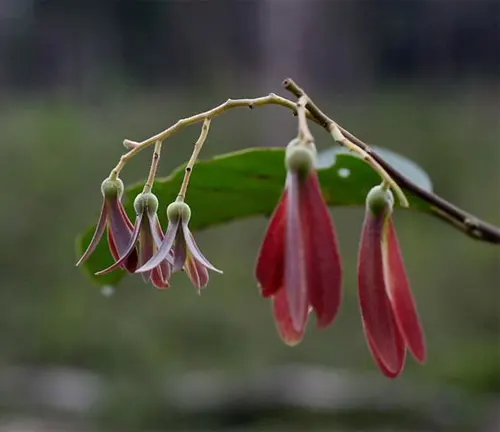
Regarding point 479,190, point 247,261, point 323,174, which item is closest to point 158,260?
point 323,174

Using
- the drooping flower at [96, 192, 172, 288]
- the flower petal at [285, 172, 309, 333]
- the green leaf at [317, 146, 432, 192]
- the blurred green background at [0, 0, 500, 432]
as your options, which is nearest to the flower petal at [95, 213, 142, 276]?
the drooping flower at [96, 192, 172, 288]

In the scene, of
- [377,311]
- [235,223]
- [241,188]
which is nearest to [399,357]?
[377,311]

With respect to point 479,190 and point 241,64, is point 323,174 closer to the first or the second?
point 479,190

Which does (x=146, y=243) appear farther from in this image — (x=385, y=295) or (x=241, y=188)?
(x=241, y=188)

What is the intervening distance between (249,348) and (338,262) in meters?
3.38

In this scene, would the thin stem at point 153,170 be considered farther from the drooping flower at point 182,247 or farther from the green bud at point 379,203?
the green bud at point 379,203

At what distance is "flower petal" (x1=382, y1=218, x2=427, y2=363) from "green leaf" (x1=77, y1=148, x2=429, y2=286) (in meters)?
0.22

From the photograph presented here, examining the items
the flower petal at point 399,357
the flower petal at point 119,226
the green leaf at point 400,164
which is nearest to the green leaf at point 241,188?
the green leaf at point 400,164

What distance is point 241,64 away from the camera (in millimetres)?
6844

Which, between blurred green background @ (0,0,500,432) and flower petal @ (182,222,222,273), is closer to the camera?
flower petal @ (182,222,222,273)

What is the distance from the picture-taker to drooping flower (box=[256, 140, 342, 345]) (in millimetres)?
379

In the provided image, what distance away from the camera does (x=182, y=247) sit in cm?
48

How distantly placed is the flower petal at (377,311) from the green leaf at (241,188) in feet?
0.78

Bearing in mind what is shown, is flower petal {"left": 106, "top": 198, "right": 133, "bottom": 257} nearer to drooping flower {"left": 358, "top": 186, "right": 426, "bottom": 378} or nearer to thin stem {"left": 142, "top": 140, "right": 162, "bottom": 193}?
thin stem {"left": 142, "top": 140, "right": 162, "bottom": 193}
